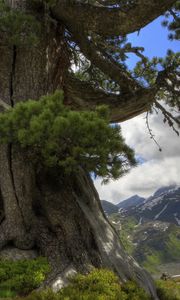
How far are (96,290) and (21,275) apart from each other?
185 centimetres

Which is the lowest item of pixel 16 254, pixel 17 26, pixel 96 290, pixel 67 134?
pixel 96 290

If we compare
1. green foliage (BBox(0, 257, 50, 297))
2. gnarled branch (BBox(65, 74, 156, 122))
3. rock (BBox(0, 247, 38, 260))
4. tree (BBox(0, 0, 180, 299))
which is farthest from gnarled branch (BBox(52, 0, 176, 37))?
green foliage (BBox(0, 257, 50, 297))

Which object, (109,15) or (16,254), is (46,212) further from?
(109,15)

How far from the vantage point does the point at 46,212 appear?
11.7 meters

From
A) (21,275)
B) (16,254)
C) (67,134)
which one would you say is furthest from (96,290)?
(67,134)

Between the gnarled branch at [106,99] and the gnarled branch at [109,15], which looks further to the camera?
the gnarled branch at [106,99]

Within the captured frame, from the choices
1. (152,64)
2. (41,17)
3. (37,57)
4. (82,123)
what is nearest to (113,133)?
(82,123)

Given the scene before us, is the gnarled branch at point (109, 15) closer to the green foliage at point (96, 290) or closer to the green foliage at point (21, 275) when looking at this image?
the green foliage at point (96, 290)

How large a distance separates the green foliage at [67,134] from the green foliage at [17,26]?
115 inches

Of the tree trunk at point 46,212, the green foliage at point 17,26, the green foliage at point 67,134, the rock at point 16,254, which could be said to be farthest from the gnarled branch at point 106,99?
the rock at point 16,254

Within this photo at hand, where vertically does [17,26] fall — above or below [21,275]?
above

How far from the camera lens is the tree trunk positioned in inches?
429

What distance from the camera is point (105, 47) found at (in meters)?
15.0

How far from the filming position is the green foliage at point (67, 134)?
8641 mm
